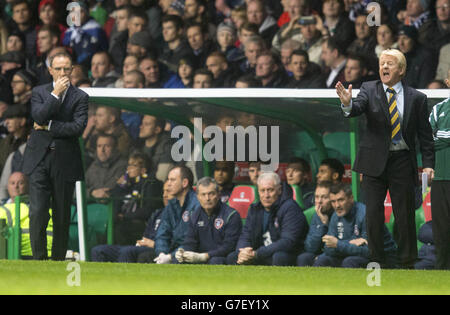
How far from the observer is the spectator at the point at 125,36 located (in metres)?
14.0

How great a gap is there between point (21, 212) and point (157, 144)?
5.09 ft

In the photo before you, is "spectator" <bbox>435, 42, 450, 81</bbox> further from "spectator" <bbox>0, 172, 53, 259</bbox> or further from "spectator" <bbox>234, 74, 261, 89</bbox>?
"spectator" <bbox>0, 172, 53, 259</bbox>

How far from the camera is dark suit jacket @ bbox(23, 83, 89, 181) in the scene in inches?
343

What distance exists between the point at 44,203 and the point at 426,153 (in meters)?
3.11

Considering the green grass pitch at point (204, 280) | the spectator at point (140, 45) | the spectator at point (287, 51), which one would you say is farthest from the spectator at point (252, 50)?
the green grass pitch at point (204, 280)

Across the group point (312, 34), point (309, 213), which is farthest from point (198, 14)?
point (309, 213)

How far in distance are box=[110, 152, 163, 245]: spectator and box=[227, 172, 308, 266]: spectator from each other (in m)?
1.40

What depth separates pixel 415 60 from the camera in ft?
37.8

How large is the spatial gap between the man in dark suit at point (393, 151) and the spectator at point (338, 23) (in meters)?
4.43

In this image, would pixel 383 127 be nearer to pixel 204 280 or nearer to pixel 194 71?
pixel 204 280

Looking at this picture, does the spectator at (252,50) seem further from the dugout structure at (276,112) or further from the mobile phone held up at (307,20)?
the dugout structure at (276,112)

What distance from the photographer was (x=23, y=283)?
6805 millimetres

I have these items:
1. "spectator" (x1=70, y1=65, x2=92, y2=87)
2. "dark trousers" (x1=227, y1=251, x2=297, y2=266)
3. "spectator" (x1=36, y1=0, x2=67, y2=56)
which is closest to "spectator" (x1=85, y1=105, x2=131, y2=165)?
"spectator" (x1=70, y1=65, x2=92, y2=87)
